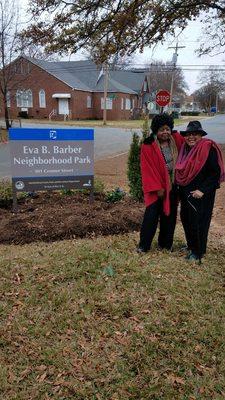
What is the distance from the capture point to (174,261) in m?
4.45

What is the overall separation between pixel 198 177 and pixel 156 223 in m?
0.76

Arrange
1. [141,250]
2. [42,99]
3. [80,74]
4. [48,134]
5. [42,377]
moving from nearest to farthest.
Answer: [42,377]
[141,250]
[48,134]
[42,99]
[80,74]

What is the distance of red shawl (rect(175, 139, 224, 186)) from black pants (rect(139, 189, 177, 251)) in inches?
10.5

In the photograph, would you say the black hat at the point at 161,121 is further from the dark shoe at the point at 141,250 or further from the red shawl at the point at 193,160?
the dark shoe at the point at 141,250

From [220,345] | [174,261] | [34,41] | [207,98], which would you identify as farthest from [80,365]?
[207,98]

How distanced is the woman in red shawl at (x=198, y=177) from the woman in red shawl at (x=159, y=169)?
0.38ft

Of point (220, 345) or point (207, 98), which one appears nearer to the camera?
point (220, 345)

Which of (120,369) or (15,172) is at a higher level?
(15,172)

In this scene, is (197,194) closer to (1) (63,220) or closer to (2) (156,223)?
(2) (156,223)

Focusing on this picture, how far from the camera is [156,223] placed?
4.64 m

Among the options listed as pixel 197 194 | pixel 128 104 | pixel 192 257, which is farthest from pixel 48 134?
pixel 128 104

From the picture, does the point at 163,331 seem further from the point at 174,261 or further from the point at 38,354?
the point at 174,261

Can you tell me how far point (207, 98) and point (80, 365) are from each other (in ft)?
374

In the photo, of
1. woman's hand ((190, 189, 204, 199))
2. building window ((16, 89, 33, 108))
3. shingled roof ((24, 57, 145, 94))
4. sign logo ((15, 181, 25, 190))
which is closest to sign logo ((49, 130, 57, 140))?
sign logo ((15, 181, 25, 190))
